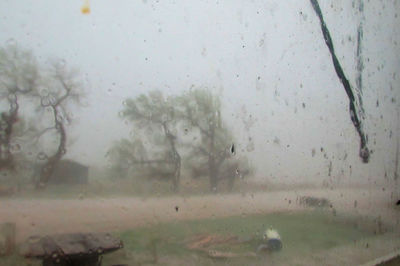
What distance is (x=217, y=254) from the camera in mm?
1439

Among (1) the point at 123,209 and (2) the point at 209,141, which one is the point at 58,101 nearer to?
(1) the point at 123,209

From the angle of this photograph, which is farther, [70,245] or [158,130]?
[158,130]

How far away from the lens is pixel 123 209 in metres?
1.21

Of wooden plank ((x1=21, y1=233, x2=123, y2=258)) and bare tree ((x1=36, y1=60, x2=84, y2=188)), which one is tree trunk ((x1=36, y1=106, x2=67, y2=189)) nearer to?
bare tree ((x1=36, y1=60, x2=84, y2=188))

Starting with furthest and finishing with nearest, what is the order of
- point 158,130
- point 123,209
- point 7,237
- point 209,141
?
point 209,141
point 158,130
point 123,209
point 7,237

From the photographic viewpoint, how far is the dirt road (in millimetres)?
1026

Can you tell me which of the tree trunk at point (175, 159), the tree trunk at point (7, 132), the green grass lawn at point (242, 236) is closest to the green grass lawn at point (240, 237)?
the green grass lawn at point (242, 236)

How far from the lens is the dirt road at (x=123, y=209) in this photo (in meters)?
1.03

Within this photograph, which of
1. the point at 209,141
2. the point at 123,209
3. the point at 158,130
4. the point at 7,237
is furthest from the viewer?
the point at 209,141

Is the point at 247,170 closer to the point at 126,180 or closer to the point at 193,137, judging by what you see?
the point at 193,137

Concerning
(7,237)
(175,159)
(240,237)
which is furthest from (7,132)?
(240,237)

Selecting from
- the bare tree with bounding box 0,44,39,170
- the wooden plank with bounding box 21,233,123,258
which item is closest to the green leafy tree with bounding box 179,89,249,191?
the wooden plank with bounding box 21,233,123,258

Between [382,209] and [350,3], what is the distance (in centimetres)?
123

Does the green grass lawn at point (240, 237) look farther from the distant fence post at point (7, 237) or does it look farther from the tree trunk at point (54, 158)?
the tree trunk at point (54, 158)
